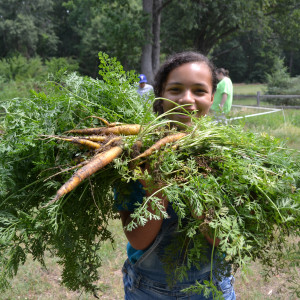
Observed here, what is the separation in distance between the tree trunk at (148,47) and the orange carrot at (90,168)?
1465cm

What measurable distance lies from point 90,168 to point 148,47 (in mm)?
15933

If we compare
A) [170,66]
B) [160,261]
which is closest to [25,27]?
[170,66]

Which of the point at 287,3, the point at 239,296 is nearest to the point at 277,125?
the point at 239,296

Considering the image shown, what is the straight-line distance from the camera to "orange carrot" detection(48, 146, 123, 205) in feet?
3.76

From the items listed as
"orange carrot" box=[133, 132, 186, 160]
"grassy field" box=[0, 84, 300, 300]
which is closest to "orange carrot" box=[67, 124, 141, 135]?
"orange carrot" box=[133, 132, 186, 160]

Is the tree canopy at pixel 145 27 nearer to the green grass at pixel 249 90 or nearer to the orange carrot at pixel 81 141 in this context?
the green grass at pixel 249 90

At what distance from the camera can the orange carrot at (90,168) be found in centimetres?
115

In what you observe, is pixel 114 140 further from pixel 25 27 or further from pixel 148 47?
pixel 25 27

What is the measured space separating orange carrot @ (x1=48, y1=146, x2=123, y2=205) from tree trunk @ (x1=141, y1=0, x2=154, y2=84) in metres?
14.6

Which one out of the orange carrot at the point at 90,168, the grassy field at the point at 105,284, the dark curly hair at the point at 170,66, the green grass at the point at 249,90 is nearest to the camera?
the orange carrot at the point at 90,168

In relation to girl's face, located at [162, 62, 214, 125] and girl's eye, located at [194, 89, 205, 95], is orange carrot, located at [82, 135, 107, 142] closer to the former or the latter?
girl's face, located at [162, 62, 214, 125]

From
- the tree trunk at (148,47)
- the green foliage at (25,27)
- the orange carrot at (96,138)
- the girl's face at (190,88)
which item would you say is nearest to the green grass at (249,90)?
the tree trunk at (148,47)

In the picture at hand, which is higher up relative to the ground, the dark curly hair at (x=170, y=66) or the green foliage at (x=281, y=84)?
the dark curly hair at (x=170, y=66)

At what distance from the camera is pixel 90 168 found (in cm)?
119
